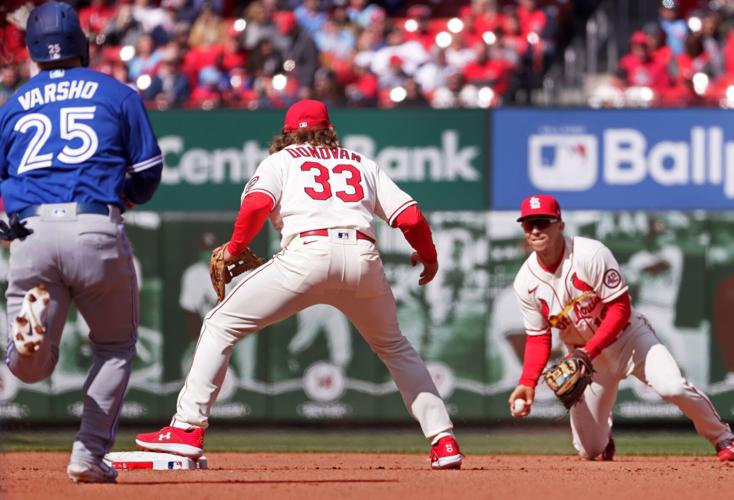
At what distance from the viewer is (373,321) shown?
7652 millimetres

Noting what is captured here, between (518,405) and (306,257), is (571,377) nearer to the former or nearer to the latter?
(518,405)

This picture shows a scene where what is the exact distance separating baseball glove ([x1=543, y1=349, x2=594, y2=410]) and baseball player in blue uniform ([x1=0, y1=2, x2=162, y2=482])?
288 cm

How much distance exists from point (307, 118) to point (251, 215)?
2.42 feet

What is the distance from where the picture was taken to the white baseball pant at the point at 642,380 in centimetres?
880

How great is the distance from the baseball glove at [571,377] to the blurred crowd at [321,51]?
6968mm

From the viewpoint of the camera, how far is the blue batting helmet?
21.4ft

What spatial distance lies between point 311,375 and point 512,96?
3.88m

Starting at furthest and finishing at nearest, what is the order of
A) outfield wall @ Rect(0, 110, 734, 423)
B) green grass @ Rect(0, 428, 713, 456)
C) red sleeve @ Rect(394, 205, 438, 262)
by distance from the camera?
outfield wall @ Rect(0, 110, 734, 423) < green grass @ Rect(0, 428, 713, 456) < red sleeve @ Rect(394, 205, 438, 262)

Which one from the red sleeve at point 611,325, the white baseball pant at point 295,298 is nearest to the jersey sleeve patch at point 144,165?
the white baseball pant at point 295,298

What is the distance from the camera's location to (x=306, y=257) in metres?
7.41

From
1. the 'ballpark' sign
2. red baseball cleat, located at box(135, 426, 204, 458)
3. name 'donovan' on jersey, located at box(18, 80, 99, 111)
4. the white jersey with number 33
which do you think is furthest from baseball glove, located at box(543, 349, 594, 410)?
the 'ballpark' sign

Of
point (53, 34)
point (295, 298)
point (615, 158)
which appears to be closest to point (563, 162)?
point (615, 158)

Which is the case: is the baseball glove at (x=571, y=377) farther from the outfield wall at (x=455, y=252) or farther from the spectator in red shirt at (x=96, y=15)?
the spectator in red shirt at (x=96, y=15)

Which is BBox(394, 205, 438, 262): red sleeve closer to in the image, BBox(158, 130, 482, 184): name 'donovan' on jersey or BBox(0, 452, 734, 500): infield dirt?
BBox(0, 452, 734, 500): infield dirt
